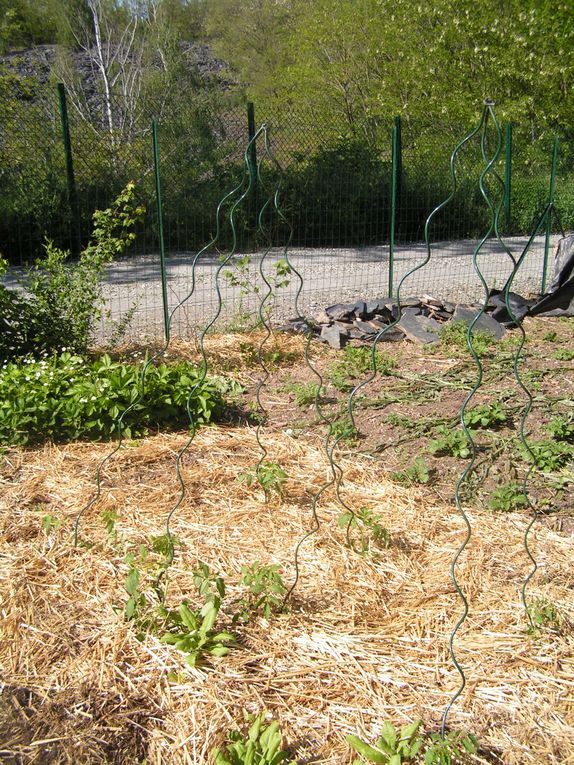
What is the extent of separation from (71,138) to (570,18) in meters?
12.8

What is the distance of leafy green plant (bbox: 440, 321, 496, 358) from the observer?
20.6ft

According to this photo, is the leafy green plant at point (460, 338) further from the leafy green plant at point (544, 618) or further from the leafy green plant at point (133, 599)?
the leafy green plant at point (133, 599)

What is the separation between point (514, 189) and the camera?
42.5 feet

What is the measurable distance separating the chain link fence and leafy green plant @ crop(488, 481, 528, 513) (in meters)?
3.64

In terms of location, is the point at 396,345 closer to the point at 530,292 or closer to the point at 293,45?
the point at 530,292

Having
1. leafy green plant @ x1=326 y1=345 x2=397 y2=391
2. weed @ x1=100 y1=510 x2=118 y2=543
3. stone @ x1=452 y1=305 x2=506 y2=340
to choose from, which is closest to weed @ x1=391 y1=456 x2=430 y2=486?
leafy green plant @ x1=326 y1=345 x2=397 y2=391

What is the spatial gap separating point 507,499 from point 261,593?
58.1 inches

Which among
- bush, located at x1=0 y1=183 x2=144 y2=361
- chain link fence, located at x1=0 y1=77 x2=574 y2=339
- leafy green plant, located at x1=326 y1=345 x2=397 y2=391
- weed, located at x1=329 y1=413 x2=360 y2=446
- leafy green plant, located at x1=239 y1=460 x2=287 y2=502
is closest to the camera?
leafy green plant, located at x1=239 y1=460 x2=287 y2=502

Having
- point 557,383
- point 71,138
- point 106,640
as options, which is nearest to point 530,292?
point 557,383

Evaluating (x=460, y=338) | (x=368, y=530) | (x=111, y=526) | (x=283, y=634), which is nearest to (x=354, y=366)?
(x=460, y=338)

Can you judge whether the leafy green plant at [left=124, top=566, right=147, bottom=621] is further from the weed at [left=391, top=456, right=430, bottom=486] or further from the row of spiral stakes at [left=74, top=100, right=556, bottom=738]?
the weed at [left=391, top=456, right=430, bottom=486]

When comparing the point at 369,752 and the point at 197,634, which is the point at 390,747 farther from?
the point at 197,634

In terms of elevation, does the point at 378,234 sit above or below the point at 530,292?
above

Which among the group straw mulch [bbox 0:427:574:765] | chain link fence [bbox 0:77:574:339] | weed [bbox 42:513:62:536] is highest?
chain link fence [bbox 0:77:574:339]
